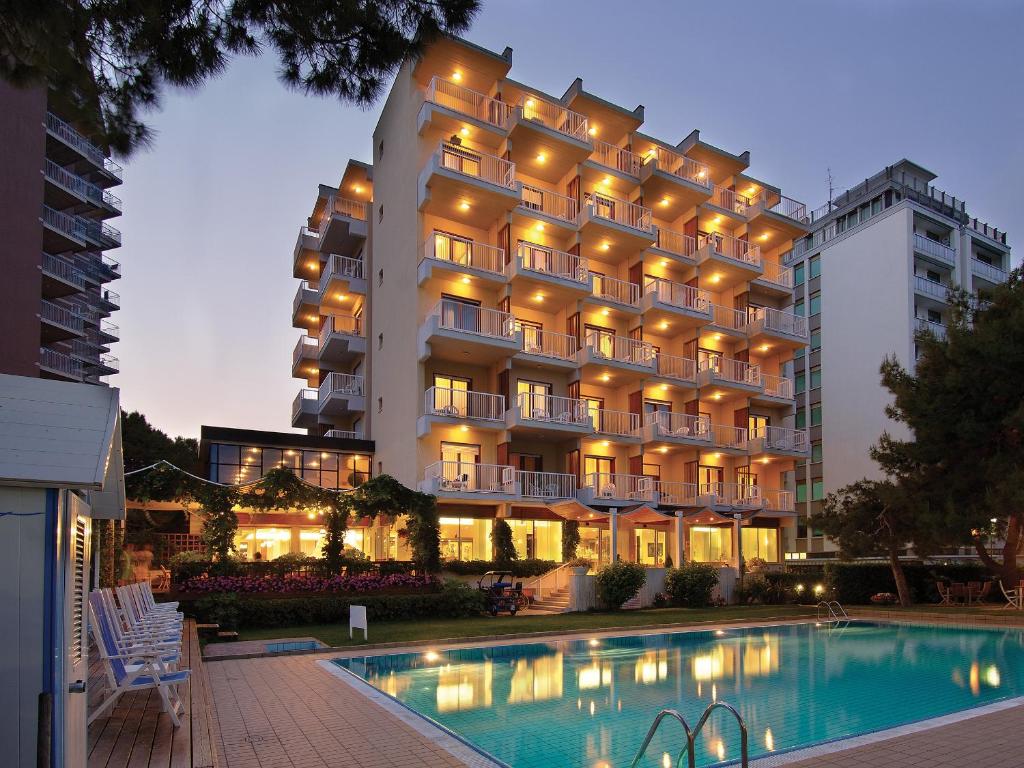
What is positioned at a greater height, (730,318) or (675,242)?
(675,242)

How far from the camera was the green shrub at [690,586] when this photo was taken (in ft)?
79.6

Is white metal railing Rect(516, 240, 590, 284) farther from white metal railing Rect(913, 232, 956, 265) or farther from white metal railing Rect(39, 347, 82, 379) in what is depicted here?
white metal railing Rect(913, 232, 956, 265)

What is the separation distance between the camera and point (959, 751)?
7348mm

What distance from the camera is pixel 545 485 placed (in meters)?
27.8

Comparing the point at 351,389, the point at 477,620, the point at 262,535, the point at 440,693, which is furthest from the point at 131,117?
the point at 351,389

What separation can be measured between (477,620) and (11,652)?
53.6 ft

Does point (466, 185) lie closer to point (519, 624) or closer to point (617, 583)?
point (617, 583)

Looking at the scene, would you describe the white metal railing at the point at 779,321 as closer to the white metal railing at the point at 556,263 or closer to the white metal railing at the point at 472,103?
the white metal railing at the point at 556,263

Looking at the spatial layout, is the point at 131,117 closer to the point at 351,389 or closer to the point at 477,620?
the point at 477,620

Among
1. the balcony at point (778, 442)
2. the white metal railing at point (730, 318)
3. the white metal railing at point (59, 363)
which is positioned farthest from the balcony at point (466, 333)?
the white metal railing at point (59, 363)

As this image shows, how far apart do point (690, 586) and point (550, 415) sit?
7887 mm

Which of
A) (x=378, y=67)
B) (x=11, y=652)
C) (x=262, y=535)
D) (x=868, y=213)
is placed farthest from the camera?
(x=868, y=213)

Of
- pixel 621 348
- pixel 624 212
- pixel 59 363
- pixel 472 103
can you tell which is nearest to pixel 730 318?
pixel 624 212

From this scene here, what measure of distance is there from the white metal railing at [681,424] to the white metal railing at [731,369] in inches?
88.2
